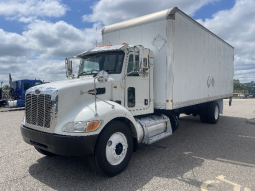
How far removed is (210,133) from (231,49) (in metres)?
5.84

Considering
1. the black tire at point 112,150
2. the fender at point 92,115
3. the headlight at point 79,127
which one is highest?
the fender at point 92,115

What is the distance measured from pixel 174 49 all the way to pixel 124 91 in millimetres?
1981

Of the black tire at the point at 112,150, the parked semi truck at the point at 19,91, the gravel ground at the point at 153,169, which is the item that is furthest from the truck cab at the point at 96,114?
the parked semi truck at the point at 19,91

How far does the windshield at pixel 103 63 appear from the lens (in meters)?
4.96

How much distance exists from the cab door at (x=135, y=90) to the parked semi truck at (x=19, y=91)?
51.2ft

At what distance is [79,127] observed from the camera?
141 inches

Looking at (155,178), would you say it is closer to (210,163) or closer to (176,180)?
(176,180)

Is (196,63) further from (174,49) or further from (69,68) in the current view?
(69,68)

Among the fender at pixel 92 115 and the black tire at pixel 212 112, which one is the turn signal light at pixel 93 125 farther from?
the black tire at pixel 212 112

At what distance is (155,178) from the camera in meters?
3.90

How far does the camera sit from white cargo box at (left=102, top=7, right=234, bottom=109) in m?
5.65

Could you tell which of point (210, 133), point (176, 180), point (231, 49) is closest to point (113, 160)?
point (176, 180)

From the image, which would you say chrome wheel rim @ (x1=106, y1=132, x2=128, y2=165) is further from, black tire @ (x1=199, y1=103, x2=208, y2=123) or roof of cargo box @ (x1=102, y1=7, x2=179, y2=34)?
black tire @ (x1=199, y1=103, x2=208, y2=123)

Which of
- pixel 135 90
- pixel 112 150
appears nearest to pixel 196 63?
pixel 135 90
